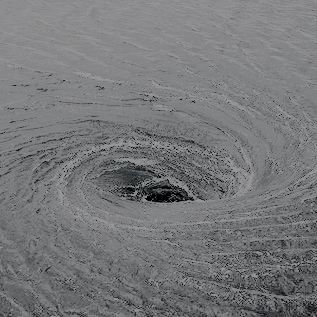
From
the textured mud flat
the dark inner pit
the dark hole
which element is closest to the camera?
the textured mud flat

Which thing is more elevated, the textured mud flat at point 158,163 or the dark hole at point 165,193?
the textured mud flat at point 158,163

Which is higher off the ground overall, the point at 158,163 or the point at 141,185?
the point at 158,163

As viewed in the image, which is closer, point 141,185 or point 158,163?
point 141,185

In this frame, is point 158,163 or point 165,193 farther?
point 158,163

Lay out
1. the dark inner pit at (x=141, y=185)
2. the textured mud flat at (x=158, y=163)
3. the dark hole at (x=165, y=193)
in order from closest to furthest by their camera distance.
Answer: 1. the textured mud flat at (x=158, y=163)
2. the dark inner pit at (x=141, y=185)
3. the dark hole at (x=165, y=193)

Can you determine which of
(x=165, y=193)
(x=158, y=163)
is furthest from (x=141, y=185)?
(x=158, y=163)

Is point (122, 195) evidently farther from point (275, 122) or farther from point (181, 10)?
point (181, 10)

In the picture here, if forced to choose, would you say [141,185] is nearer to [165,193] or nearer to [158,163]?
[165,193]

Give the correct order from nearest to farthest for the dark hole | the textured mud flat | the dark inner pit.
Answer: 1. the textured mud flat
2. the dark inner pit
3. the dark hole

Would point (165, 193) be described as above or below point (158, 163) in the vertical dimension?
below
